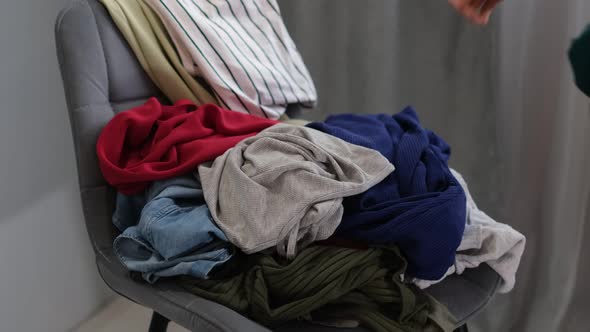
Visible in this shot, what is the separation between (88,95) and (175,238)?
28cm

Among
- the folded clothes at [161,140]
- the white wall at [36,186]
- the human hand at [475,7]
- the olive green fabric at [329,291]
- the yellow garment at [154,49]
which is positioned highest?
the human hand at [475,7]

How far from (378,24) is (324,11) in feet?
0.47

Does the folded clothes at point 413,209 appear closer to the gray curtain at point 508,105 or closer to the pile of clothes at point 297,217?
the pile of clothes at point 297,217

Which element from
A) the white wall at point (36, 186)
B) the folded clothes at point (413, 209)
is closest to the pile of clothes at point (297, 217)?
the folded clothes at point (413, 209)

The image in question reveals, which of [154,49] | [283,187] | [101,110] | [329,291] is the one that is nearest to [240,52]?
[154,49]

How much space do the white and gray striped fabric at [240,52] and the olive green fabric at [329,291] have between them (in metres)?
0.34

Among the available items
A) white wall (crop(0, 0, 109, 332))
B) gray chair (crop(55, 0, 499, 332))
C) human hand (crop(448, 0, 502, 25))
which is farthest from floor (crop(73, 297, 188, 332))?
human hand (crop(448, 0, 502, 25))

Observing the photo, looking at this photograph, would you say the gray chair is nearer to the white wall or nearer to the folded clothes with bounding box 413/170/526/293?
the folded clothes with bounding box 413/170/526/293

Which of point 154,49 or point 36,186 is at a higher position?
point 154,49

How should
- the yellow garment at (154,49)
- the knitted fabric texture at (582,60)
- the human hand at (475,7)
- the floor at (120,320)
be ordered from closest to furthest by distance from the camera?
the knitted fabric texture at (582,60) → the human hand at (475,7) → the yellow garment at (154,49) → the floor at (120,320)

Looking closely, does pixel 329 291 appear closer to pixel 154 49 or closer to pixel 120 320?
pixel 154 49

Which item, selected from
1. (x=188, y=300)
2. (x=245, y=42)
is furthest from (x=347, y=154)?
(x=245, y=42)

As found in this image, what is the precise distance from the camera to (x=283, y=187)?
656mm

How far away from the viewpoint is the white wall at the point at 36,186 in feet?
3.53
